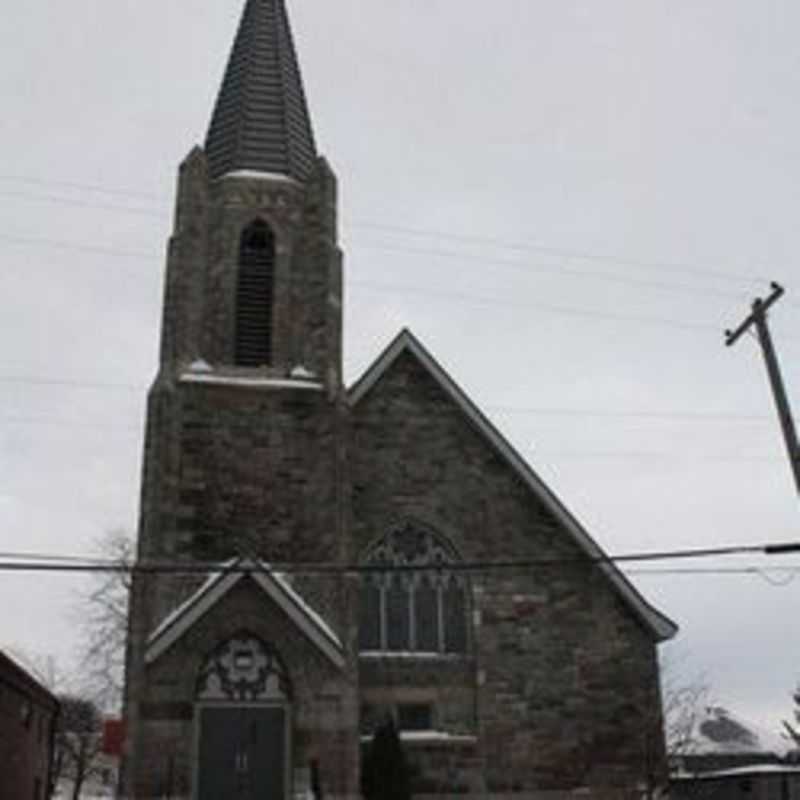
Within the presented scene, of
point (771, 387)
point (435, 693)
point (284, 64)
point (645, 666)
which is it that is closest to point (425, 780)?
point (435, 693)

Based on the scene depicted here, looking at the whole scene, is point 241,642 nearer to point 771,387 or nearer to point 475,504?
point 475,504

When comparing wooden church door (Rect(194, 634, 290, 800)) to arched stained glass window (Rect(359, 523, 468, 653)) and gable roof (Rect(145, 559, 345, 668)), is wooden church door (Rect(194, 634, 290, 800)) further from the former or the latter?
arched stained glass window (Rect(359, 523, 468, 653))

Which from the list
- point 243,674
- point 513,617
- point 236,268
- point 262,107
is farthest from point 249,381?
point 262,107

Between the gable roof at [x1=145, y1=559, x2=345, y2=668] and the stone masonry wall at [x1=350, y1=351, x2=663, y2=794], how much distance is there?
78.7 inches

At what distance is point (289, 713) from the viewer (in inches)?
751

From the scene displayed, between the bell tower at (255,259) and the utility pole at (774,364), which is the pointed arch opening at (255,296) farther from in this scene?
the utility pole at (774,364)

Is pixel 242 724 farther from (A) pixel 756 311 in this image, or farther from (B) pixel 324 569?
(A) pixel 756 311

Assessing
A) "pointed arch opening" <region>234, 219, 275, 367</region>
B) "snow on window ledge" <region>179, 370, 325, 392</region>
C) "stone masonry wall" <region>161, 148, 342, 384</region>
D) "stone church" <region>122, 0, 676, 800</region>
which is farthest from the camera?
"pointed arch opening" <region>234, 219, 275, 367</region>

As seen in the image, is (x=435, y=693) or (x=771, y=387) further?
(x=435, y=693)

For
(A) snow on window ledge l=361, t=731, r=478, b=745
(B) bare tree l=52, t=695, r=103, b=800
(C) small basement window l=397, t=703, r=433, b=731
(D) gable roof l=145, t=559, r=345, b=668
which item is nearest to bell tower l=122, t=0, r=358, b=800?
(D) gable roof l=145, t=559, r=345, b=668

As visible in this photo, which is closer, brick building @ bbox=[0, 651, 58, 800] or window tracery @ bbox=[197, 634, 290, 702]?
window tracery @ bbox=[197, 634, 290, 702]

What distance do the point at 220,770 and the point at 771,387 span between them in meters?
10.1

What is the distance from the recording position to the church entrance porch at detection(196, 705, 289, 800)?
61.0 feet

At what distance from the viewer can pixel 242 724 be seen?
62.0 ft
